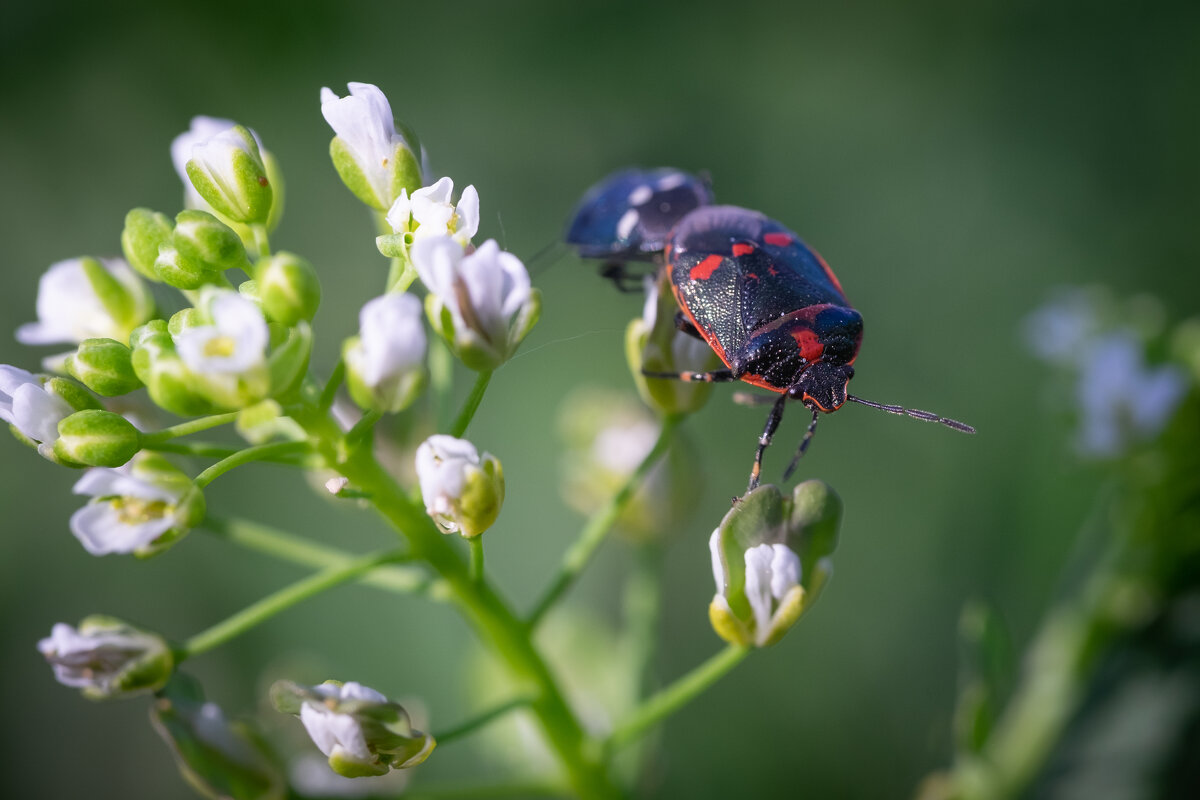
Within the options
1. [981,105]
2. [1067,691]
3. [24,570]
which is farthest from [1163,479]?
[24,570]

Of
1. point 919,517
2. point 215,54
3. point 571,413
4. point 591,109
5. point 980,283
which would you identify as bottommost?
point 919,517

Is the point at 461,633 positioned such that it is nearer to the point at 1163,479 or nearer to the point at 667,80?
the point at 1163,479

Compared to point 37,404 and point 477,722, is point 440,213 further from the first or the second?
point 477,722

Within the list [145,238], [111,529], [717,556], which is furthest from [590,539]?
[145,238]

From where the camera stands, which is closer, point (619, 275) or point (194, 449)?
point (194, 449)

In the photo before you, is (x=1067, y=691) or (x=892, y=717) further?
(x=892, y=717)

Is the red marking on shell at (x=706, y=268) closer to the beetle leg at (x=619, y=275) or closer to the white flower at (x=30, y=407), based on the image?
the beetle leg at (x=619, y=275)

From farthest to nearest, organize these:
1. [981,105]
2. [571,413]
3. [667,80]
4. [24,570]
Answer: [667,80] → [981,105] → [24,570] → [571,413]
